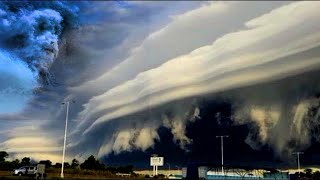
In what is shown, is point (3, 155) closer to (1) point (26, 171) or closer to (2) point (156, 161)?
(2) point (156, 161)

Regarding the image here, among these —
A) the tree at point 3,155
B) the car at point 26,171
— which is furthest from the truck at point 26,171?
the tree at point 3,155

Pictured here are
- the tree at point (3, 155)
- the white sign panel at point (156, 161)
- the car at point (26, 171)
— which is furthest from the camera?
the tree at point (3, 155)

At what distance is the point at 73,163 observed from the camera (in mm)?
191875

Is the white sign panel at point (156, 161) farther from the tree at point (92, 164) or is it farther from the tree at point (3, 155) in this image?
the tree at point (3, 155)

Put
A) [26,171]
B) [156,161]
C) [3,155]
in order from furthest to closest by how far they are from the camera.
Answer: [3,155] < [156,161] < [26,171]

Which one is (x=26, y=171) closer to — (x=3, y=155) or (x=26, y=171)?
(x=26, y=171)

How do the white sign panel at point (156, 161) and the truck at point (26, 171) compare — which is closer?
the truck at point (26, 171)

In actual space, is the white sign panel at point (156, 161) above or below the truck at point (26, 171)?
above

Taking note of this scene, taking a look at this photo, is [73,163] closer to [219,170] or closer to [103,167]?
[103,167]

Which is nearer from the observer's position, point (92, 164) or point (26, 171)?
point (26, 171)

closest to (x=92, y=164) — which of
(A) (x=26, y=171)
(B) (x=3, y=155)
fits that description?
(B) (x=3, y=155)

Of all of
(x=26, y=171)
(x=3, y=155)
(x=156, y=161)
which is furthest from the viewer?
(x=3, y=155)

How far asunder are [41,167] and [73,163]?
423 feet

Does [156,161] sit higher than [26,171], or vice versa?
[156,161]
